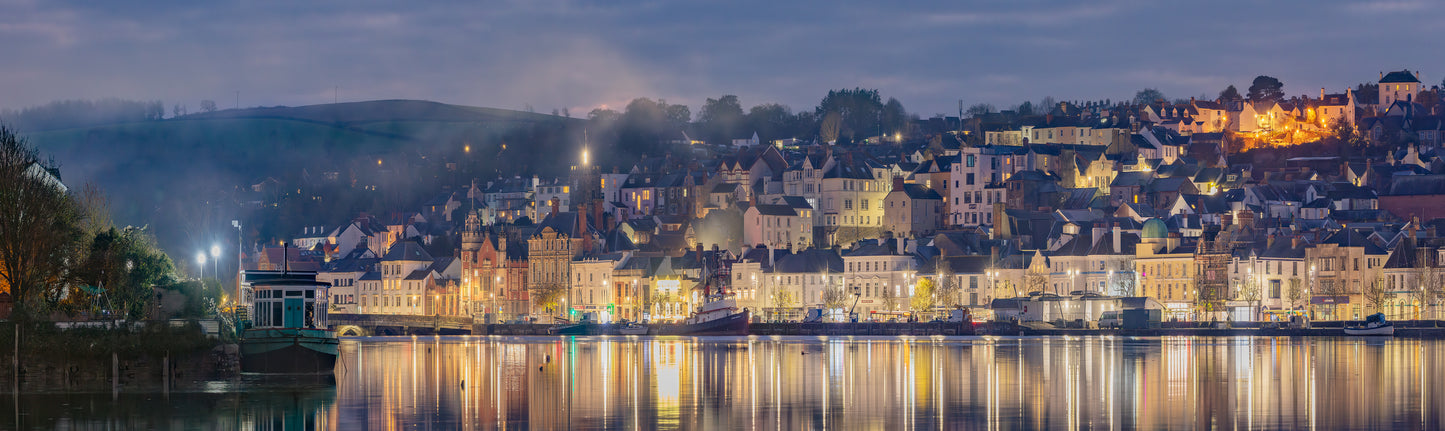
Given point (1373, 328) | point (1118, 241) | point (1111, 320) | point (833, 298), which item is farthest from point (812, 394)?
point (833, 298)

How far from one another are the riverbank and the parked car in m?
82.8

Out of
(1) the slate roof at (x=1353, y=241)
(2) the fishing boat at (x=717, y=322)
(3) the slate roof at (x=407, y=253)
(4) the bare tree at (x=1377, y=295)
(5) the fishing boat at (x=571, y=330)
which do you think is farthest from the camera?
(3) the slate roof at (x=407, y=253)

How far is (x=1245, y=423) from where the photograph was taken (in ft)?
166

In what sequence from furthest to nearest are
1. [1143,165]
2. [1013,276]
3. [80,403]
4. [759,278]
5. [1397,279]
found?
[1143,165], [759,278], [1013,276], [1397,279], [80,403]

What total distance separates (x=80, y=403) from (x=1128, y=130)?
158m

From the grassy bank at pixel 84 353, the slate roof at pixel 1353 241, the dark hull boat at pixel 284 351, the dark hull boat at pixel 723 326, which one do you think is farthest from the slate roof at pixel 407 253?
the grassy bank at pixel 84 353

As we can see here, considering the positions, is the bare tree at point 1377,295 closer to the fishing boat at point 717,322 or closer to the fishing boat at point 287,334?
the fishing boat at point 717,322

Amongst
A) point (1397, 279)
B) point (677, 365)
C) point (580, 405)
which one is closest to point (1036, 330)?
point (1397, 279)

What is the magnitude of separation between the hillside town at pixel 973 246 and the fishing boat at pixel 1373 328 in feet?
30.9

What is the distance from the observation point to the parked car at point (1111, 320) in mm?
134875

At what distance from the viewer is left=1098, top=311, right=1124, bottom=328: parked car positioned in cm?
13488

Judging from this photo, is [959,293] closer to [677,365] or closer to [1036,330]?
[1036,330]

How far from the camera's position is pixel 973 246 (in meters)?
158

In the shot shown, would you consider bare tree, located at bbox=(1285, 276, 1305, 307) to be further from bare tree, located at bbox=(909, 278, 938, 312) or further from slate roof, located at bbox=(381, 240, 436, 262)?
slate roof, located at bbox=(381, 240, 436, 262)
